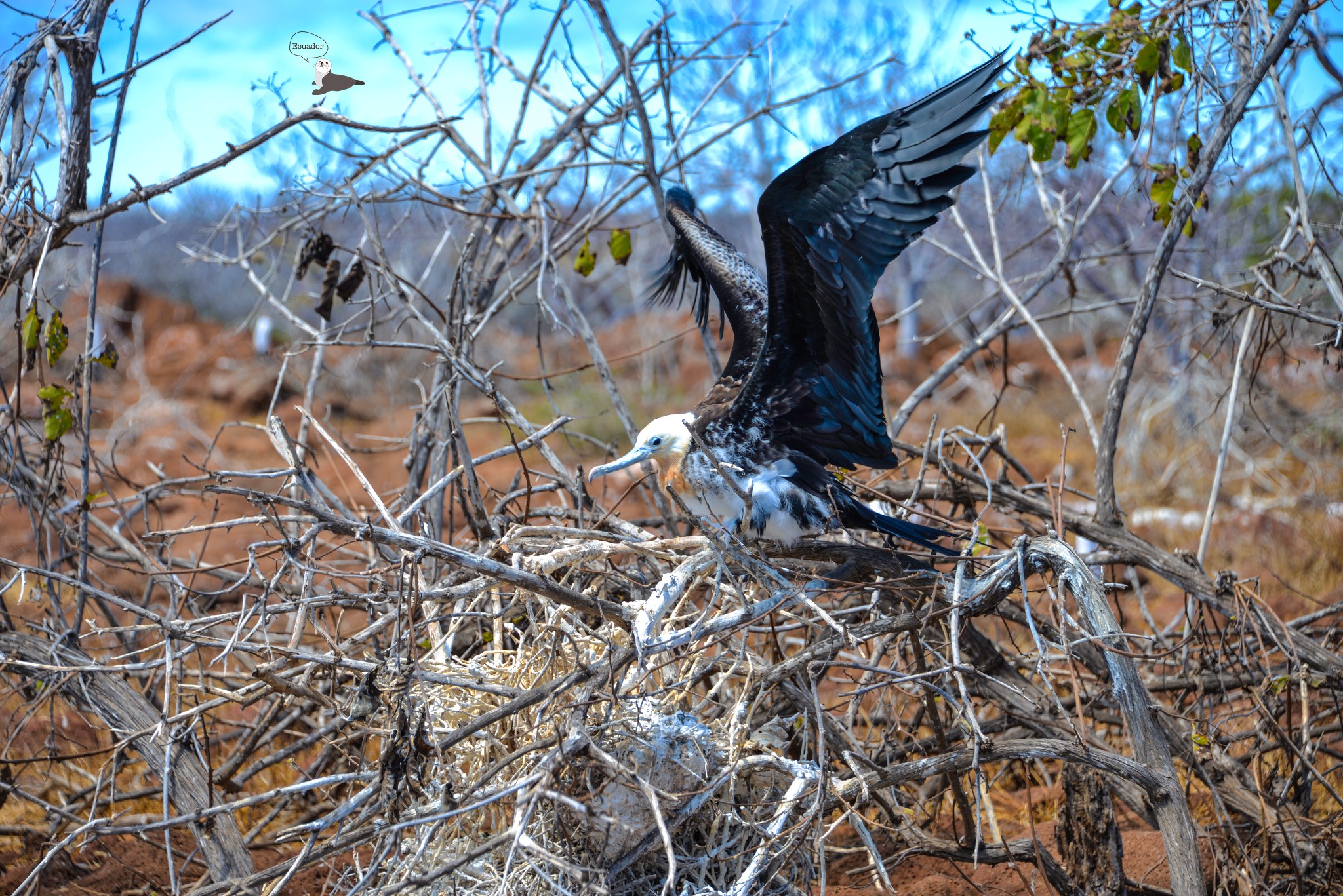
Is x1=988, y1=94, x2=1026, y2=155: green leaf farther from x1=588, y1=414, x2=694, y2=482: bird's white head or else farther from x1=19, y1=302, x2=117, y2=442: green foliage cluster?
x1=19, y1=302, x2=117, y2=442: green foliage cluster

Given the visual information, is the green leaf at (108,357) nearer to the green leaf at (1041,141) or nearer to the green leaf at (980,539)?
the green leaf at (980,539)

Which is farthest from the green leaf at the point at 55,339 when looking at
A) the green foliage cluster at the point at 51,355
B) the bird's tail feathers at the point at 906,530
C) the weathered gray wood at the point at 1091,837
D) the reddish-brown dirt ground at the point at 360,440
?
the weathered gray wood at the point at 1091,837

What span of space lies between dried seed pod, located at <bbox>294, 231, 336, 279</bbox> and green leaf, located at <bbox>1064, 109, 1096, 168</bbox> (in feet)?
5.96

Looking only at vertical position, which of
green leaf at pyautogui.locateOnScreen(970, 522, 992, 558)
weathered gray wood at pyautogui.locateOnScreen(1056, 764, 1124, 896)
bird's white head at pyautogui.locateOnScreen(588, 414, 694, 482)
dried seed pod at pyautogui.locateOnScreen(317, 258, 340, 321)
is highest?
dried seed pod at pyautogui.locateOnScreen(317, 258, 340, 321)

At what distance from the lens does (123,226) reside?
17.3 m

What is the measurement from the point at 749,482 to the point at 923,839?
91cm

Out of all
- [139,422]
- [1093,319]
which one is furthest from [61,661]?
[1093,319]

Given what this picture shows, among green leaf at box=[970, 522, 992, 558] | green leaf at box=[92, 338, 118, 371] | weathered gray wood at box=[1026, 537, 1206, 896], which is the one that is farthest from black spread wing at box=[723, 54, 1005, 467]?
green leaf at box=[92, 338, 118, 371]

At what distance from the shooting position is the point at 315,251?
2508mm

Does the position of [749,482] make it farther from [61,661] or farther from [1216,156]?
[61,661]

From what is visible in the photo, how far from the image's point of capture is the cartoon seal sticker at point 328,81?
2.22 meters

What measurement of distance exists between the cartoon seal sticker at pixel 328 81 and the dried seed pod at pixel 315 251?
37cm

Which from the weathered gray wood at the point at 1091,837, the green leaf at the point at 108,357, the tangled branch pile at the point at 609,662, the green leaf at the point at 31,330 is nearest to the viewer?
the tangled branch pile at the point at 609,662

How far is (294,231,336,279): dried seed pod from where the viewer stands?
2.50 meters
